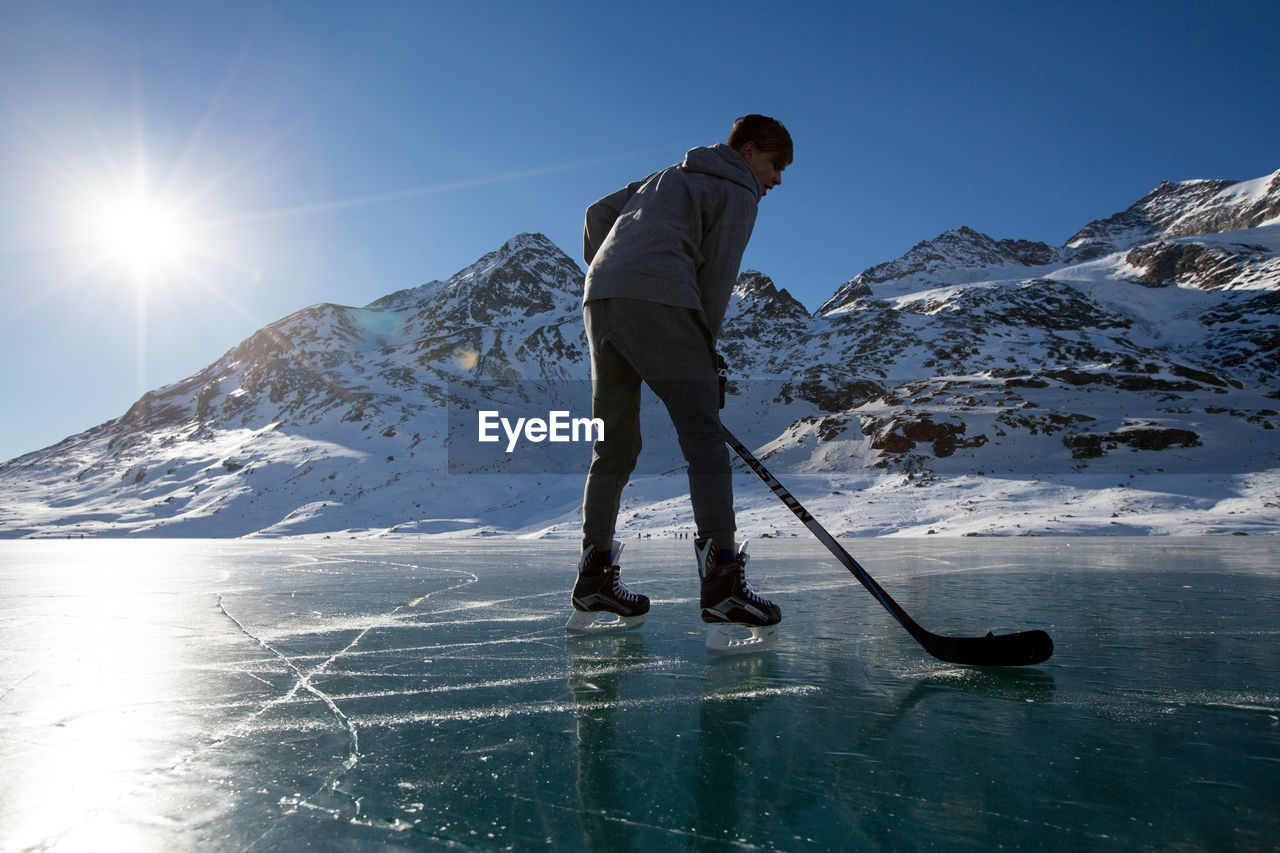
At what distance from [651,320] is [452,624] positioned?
1593 mm

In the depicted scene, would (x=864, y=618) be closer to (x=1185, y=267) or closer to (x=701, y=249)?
(x=701, y=249)

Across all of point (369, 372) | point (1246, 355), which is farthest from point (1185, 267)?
point (369, 372)

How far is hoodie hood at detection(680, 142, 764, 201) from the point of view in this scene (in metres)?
2.55

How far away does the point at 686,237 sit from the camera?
2.45 metres

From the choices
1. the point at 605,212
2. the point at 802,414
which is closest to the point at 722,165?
the point at 605,212

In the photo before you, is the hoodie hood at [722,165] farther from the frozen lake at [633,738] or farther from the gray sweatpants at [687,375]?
the frozen lake at [633,738]

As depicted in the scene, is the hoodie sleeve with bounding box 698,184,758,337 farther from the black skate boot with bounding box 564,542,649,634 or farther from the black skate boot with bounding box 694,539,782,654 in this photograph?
the black skate boot with bounding box 564,542,649,634

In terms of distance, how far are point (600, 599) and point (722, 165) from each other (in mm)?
1798

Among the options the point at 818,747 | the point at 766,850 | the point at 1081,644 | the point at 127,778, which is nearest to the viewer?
the point at 766,850

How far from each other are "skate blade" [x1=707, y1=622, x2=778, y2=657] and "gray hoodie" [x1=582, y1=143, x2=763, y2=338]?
1.10 meters

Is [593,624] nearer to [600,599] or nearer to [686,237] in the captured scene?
[600,599]

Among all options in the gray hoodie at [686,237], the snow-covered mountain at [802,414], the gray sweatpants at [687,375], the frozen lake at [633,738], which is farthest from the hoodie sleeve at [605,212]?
the snow-covered mountain at [802,414]

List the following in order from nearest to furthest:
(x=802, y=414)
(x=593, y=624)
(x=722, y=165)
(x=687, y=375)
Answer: (x=687, y=375) → (x=722, y=165) → (x=593, y=624) → (x=802, y=414)

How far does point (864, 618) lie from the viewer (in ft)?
9.27
